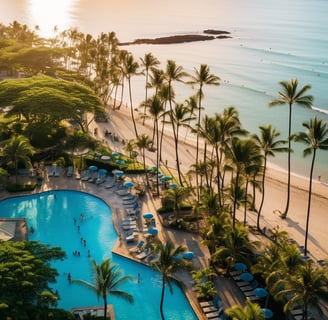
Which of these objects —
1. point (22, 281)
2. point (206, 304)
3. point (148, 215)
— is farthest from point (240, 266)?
point (22, 281)

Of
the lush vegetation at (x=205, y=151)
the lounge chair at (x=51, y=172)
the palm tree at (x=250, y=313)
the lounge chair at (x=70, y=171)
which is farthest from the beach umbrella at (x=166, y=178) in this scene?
the palm tree at (x=250, y=313)

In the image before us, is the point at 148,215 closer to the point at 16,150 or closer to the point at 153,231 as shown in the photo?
the point at 153,231

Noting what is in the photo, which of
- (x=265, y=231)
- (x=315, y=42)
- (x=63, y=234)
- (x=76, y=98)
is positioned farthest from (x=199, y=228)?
(x=315, y=42)

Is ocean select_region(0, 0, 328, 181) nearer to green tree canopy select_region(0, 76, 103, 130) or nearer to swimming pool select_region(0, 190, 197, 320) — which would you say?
green tree canopy select_region(0, 76, 103, 130)

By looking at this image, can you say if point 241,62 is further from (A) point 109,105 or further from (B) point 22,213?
(B) point 22,213

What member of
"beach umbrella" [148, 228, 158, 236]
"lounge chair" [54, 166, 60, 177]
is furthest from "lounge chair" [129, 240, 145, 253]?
"lounge chair" [54, 166, 60, 177]

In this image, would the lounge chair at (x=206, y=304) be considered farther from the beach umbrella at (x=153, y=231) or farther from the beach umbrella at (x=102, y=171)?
the beach umbrella at (x=102, y=171)
